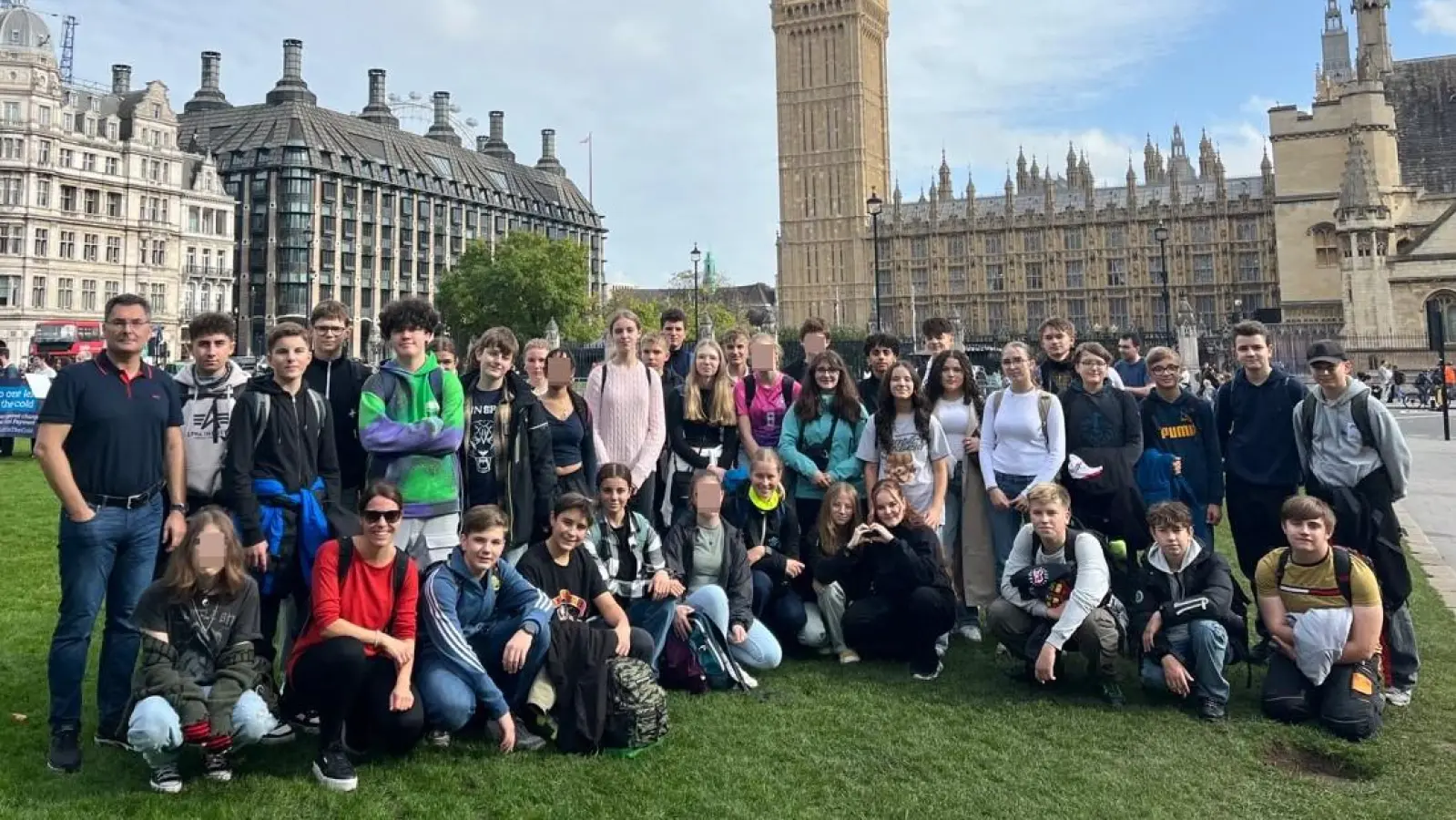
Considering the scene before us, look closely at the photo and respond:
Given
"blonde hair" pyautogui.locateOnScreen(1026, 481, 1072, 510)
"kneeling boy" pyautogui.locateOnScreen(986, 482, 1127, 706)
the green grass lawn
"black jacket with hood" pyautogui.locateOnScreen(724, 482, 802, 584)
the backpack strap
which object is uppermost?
the backpack strap

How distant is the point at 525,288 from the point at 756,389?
45.2 metres

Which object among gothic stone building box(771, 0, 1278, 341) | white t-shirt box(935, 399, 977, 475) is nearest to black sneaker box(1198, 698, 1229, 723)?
white t-shirt box(935, 399, 977, 475)

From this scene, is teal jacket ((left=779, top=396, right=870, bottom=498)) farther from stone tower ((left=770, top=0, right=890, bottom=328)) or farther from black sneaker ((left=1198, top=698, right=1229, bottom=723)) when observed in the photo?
stone tower ((left=770, top=0, right=890, bottom=328))

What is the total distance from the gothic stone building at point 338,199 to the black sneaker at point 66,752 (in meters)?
52.9

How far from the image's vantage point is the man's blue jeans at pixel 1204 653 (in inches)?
191

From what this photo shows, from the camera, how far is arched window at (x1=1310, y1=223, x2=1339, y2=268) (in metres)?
37.3

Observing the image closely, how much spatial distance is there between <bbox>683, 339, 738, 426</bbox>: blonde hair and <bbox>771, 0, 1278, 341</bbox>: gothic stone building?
58.5 m

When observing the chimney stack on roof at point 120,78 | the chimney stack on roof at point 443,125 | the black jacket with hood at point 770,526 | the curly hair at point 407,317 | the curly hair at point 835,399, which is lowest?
the black jacket with hood at point 770,526

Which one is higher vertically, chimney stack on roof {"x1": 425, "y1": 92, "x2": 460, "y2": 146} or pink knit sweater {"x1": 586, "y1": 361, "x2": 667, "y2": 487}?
chimney stack on roof {"x1": 425, "y1": 92, "x2": 460, "y2": 146}

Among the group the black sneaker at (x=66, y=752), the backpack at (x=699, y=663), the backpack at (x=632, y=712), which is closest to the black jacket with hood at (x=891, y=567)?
the backpack at (x=699, y=663)

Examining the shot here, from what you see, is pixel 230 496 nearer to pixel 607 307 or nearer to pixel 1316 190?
pixel 1316 190

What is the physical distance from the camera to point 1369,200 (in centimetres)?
3195

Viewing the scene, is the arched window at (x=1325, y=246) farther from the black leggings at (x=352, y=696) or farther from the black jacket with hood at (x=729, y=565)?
the black leggings at (x=352, y=696)

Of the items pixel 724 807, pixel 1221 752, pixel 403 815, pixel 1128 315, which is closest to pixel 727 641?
pixel 724 807
